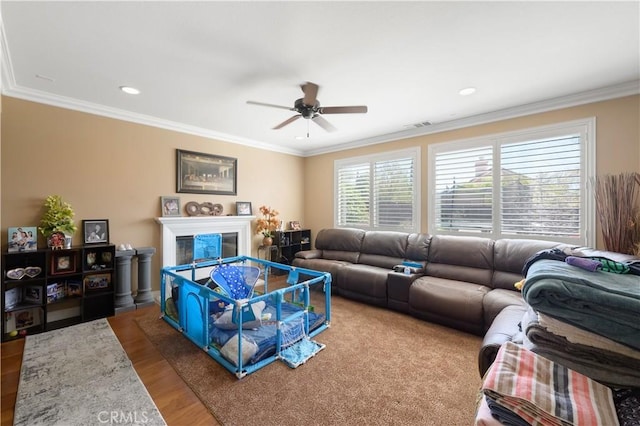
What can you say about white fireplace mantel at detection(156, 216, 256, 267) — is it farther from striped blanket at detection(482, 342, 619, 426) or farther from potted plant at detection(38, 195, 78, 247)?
striped blanket at detection(482, 342, 619, 426)

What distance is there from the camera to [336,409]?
1.80m

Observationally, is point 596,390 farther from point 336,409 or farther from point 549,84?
point 549,84

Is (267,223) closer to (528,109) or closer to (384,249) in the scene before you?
(384,249)

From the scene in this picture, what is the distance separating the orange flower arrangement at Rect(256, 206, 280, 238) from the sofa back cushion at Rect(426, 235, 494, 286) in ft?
9.52

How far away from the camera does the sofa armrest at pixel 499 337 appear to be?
1333 millimetres

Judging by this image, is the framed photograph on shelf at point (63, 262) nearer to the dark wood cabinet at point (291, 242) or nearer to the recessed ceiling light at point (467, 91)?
the dark wood cabinet at point (291, 242)

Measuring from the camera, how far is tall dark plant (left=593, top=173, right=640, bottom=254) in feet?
8.66

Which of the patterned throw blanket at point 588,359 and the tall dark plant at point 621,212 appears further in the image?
the tall dark plant at point 621,212

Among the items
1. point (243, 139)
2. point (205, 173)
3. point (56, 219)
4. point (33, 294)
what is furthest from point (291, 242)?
point (33, 294)

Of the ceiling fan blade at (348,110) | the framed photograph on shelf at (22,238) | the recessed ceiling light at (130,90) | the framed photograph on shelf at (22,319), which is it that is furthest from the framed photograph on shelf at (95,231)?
the ceiling fan blade at (348,110)

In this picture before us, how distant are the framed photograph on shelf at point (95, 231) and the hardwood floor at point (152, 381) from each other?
1171mm

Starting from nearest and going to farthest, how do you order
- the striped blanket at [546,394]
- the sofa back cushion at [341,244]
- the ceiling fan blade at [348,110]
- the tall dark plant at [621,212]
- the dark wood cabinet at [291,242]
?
the striped blanket at [546,394], the ceiling fan blade at [348,110], the tall dark plant at [621,212], the sofa back cushion at [341,244], the dark wood cabinet at [291,242]

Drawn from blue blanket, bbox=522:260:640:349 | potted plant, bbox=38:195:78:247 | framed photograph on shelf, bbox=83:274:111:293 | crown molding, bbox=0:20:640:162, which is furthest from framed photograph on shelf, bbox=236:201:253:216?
blue blanket, bbox=522:260:640:349

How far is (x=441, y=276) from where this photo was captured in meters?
3.55
